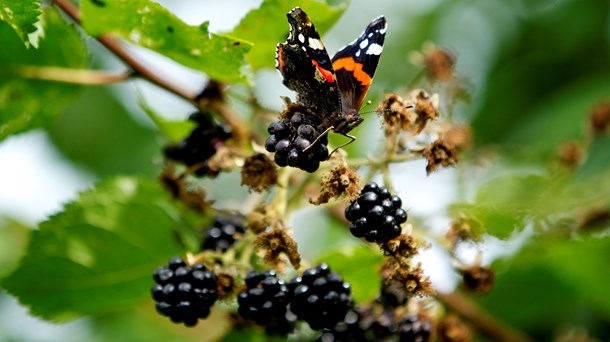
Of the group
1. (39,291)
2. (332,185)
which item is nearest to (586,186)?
(332,185)

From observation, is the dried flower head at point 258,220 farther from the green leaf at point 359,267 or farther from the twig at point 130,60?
the twig at point 130,60

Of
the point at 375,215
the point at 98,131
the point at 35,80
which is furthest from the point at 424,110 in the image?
the point at 98,131

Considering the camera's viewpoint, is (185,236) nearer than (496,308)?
Yes

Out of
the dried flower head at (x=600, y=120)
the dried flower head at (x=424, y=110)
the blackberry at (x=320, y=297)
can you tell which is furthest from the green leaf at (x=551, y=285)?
the blackberry at (x=320, y=297)

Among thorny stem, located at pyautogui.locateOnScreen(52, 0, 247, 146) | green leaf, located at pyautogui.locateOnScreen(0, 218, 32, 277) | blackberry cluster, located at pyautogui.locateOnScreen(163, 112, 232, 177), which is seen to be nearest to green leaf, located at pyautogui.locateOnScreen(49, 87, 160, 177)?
green leaf, located at pyautogui.locateOnScreen(0, 218, 32, 277)

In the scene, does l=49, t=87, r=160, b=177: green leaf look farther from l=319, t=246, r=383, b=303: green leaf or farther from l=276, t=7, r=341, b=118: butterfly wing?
l=276, t=7, r=341, b=118: butterfly wing

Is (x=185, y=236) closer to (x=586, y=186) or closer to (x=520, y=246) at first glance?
(x=520, y=246)

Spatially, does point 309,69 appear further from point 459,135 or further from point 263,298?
point 459,135
